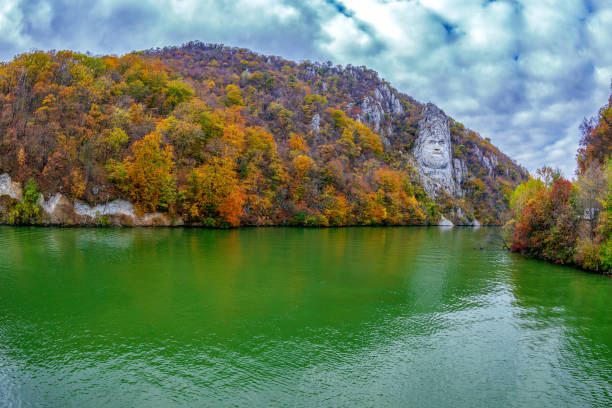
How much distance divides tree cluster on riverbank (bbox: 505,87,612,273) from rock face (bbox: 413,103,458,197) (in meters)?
77.2

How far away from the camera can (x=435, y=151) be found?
109125 millimetres

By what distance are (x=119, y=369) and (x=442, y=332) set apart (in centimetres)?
888

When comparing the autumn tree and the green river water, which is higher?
the autumn tree

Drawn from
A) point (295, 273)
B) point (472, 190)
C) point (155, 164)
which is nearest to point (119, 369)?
point (295, 273)

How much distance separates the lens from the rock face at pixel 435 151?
107 m

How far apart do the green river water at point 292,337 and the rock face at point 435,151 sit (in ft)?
298

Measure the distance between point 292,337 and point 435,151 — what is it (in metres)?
108

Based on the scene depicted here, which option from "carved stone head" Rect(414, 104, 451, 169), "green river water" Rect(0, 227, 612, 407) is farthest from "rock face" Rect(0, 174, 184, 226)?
"carved stone head" Rect(414, 104, 451, 169)

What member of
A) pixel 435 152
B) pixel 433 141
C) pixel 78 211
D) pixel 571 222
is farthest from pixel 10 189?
pixel 433 141

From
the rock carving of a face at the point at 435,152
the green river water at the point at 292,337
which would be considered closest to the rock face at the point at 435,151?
the rock carving of a face at the point at 435,152

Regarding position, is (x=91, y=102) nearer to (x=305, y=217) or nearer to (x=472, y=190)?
(x=305, y=217)

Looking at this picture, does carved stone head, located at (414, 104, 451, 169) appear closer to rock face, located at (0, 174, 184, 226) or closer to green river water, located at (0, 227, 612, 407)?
rock face, located at (0, 174, 184, 226)

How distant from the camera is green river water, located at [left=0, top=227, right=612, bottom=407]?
739 cm

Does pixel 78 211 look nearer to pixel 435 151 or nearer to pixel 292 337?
pixel 292 337
